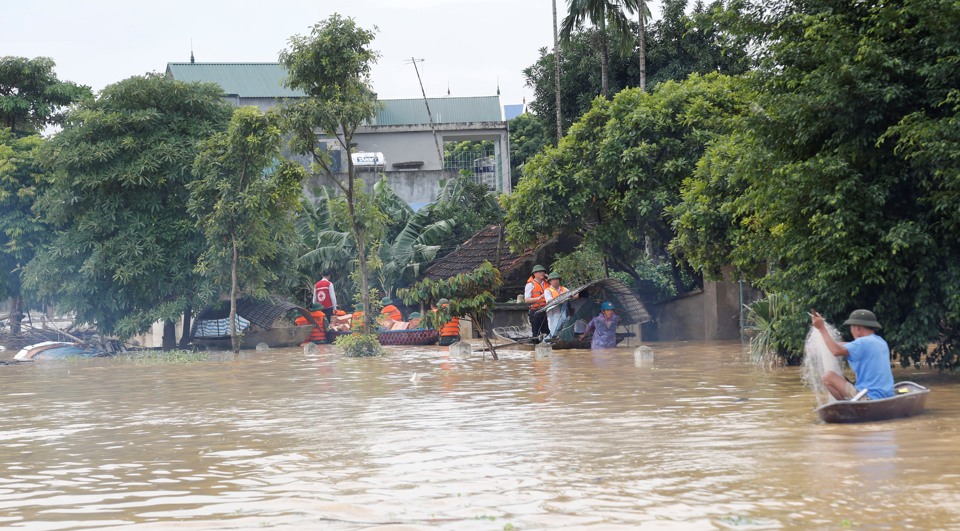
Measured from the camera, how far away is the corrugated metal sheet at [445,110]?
48.9 metres

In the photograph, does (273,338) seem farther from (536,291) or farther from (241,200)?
(536,291)

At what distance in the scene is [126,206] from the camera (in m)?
28.1

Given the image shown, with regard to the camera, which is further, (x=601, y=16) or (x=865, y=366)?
(x=601, y=16)

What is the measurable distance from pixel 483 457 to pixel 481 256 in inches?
852

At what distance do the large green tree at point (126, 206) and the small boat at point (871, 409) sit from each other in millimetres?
20743

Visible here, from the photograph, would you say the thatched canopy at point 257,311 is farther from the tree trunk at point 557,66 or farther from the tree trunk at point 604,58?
the tree trunk at point 604,58

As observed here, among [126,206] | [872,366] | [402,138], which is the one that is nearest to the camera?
[872,366]

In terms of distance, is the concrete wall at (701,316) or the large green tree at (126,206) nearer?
the concrete wall at (701,316)

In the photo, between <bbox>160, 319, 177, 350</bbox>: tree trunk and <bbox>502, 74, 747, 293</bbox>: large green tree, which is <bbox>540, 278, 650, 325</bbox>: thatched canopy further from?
<bbox>160, 319, 177, 350</bbox>: tree trunk

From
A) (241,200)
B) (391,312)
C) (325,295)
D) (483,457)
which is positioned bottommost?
(483,457)

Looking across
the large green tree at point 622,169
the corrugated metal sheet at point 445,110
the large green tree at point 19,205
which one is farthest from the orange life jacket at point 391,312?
the corrugated metal sheet at point 445,110

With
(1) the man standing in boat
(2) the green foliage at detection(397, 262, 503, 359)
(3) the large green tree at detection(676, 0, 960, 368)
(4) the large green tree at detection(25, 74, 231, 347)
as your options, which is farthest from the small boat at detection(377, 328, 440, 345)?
(1) the man standing in boat

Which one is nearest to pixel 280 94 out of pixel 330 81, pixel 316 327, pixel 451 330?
pixel 316 327

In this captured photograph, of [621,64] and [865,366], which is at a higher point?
[621,64]
